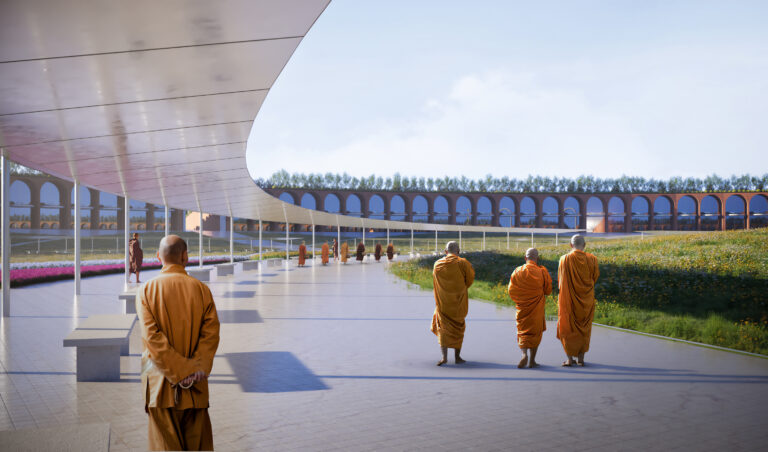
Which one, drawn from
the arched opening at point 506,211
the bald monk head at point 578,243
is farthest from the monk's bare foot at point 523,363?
the arched opening at point 506,211

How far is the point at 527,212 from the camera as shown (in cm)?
7538

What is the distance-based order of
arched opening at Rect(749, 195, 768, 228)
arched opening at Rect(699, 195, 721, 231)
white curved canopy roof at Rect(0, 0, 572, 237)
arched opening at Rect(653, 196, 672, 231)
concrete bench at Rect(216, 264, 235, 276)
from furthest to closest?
arched opening at Rect(653, 196, 672, 231), arched opening at Rect(699, 195, 721, 231), arched opening at Rect(749, 195, 768, 228), concrete bench at Rect(216, 264, 235, 276), white curved canopy roof at Rect(0, 0, 572, 237)

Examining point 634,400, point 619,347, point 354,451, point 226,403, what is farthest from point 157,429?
point 619,347

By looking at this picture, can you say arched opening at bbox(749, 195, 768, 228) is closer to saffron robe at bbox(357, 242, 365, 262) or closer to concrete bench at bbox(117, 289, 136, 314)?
saffron robe at bbox(357, 242, 365, 262)

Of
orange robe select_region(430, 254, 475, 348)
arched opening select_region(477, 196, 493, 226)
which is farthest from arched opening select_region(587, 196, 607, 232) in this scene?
orange robe select_region(430, 254, 475, 348)

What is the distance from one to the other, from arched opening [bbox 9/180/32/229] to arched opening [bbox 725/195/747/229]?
7425cm

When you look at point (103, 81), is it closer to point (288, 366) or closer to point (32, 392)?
point (32, 392)

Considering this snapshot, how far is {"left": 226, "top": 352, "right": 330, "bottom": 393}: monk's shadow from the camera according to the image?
5637mm

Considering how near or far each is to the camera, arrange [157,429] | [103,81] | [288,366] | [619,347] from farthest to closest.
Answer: [619,347] < [288,366] < [103,81] < [157,429]

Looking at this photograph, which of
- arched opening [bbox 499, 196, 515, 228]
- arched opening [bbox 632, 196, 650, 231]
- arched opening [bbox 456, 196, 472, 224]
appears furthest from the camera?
arched opening [bbox 499, 196, 515, 228]

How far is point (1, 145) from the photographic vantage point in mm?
8086

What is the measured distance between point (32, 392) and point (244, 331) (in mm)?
3844

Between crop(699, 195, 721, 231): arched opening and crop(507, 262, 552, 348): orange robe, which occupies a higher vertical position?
crop(699, 195, 721, 231): arched opening

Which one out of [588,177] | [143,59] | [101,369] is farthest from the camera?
[588,177]
